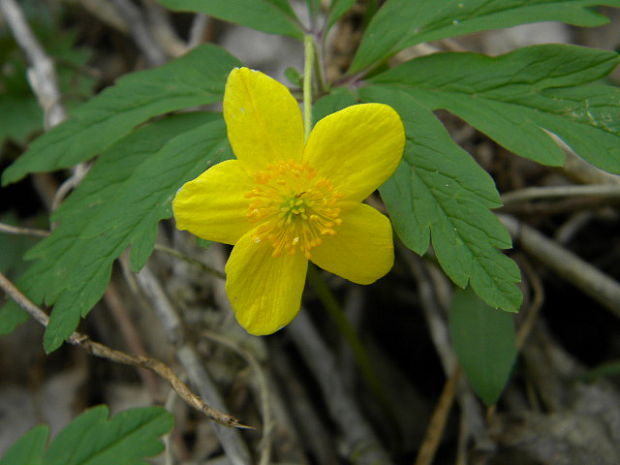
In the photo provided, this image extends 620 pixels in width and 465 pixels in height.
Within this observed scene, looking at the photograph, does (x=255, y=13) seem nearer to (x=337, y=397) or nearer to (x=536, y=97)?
(x=536, y=97)

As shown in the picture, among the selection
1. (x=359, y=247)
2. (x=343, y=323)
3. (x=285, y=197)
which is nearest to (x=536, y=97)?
(x=359, y=247)

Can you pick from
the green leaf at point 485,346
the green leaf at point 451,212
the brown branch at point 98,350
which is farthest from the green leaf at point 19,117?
the green leaf at point 485,346

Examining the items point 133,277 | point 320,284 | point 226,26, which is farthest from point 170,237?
point 226,26

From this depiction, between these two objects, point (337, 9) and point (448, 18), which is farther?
point (337, 9)

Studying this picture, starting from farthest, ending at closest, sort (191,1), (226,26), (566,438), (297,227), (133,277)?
(226,26) → (133,277) → (566,438) → (191,1) → (297,227)

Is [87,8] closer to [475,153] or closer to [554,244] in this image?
[475,153]

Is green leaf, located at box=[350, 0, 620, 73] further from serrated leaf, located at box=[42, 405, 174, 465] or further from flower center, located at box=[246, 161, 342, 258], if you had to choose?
serrated leaf, located at box=[42, 405, 174, 465]
